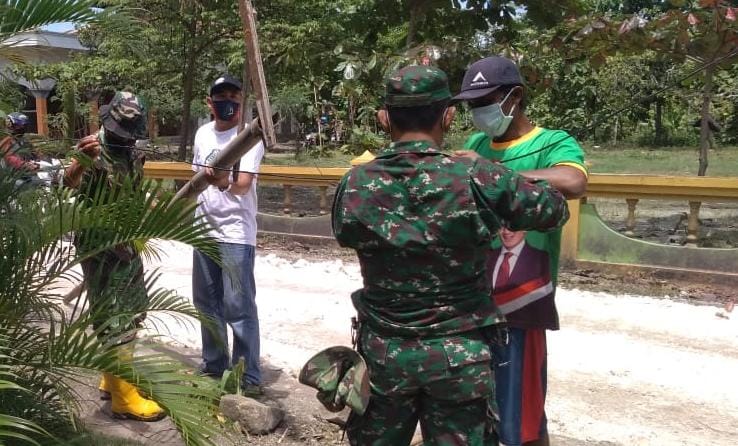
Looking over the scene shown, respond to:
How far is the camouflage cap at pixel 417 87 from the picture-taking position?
2.06 meters

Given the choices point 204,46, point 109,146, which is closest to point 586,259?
point 109,146

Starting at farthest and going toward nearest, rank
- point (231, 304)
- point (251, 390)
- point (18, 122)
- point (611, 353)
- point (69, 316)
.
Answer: point (611, 353), point (18, 122), point (251, 390), point (231, 304), point (69, 316)

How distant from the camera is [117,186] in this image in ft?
10.3

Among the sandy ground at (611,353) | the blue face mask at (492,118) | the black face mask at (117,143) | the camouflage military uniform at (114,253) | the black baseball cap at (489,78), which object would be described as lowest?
the sandy ground at (611,353)

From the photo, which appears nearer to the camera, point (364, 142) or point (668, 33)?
point (668, 33)

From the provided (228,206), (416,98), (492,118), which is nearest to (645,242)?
(228,206)

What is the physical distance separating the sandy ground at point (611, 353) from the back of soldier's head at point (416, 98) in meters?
2.12

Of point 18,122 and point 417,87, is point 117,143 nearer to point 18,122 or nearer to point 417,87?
point 18,122

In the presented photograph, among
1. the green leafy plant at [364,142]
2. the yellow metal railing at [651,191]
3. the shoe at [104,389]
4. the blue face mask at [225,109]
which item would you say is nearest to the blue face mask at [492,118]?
the blue face mask at [225,109]

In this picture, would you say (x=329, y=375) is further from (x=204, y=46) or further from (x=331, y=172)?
(x=204, y=46)

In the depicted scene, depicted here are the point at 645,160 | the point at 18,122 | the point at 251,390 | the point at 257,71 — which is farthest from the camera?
the point at 645,160

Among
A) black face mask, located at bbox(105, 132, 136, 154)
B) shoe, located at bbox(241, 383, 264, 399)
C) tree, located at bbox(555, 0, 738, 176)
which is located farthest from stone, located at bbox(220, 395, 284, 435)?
tree, located at bbox(555, 0, 738, 176)

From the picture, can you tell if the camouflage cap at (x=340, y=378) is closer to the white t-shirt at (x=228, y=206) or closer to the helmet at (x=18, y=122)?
the white t-shirt at (x=228, y=206)

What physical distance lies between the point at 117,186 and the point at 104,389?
1441 millimetres
